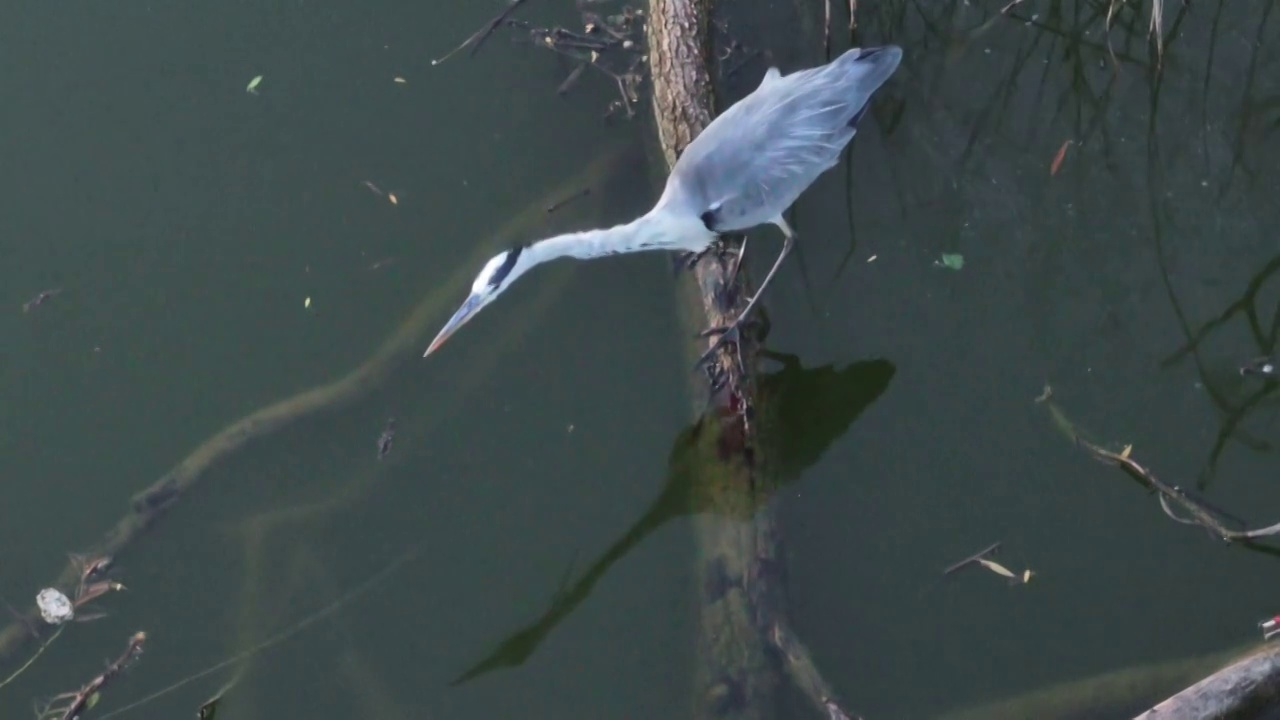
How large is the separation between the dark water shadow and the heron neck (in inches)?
18.9

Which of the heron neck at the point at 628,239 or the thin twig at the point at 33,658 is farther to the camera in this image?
the thin twig at the point at 33,658

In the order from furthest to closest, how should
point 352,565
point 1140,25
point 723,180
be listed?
point 1140,25 < point 352,565 < point 723,180

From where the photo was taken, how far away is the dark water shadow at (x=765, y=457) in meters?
2.72

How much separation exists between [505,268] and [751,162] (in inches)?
26.4

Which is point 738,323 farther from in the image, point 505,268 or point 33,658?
point 33,658

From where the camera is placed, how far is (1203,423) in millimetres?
2922

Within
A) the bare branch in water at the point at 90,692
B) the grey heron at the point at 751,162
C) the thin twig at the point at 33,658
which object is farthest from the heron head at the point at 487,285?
the thin twig at the point at 33,658

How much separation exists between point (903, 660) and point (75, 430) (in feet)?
7.53

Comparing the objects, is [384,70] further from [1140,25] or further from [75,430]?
[1140,25]

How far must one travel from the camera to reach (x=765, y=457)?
2.72 m

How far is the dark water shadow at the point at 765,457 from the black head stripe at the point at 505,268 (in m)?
0.77

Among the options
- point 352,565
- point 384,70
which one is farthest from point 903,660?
point 384,70

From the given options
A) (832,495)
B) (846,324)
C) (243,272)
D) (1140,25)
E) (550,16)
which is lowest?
(832,495)

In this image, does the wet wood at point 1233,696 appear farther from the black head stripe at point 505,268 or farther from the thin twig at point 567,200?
the thin twig at point 567,200
